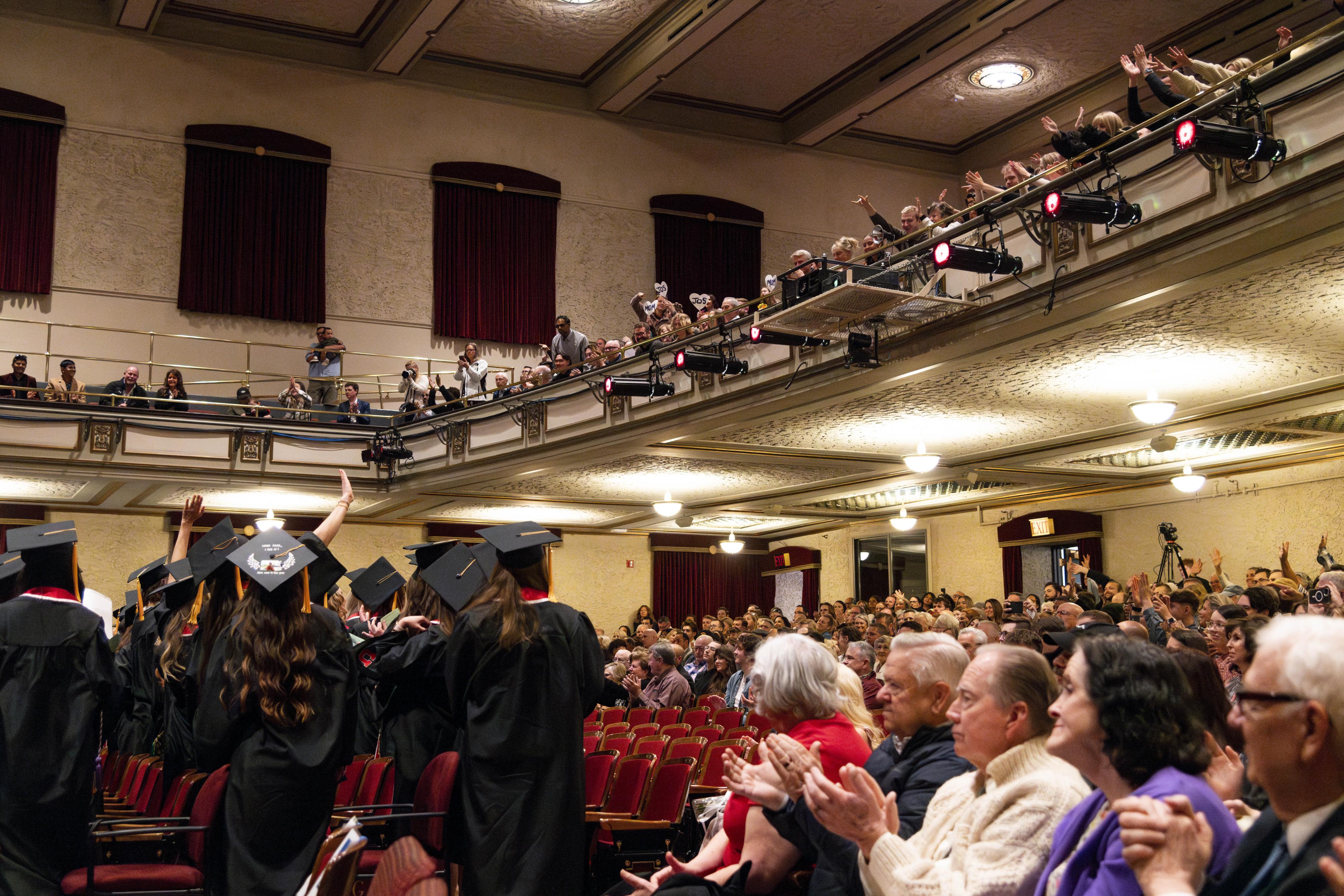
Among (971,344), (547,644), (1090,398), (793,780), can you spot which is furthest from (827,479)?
(793,780)

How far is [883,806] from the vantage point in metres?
2.34

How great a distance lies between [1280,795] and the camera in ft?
5.33

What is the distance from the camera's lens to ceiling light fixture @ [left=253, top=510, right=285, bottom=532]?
4.01 metres

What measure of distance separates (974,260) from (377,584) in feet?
13.5

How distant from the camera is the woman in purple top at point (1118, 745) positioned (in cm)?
190

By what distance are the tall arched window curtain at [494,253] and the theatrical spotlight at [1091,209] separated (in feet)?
41.3

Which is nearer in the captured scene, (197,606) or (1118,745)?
(1118,745)

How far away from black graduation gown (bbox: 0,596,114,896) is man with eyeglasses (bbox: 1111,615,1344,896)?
333cm

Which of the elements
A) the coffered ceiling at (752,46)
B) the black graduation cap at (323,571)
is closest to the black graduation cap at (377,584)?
the black graduation cap at (323,571)

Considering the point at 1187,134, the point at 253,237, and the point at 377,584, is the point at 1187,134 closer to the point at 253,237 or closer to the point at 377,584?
the point at 377,584

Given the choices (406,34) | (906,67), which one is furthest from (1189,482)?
(406,34)

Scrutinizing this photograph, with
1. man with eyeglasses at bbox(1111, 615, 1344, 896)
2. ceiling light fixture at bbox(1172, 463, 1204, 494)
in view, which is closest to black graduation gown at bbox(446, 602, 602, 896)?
man with eyeglasses at bbox(1111, 615, 1344, 896)

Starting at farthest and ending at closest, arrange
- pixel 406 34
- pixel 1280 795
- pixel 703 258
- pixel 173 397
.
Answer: pixel 703 258 < pixel 406 34 < pixel 173 397 < pixel 1280 795

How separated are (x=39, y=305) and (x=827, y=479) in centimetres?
1092
